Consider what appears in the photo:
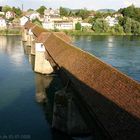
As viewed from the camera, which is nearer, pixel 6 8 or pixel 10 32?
pixel 10 32

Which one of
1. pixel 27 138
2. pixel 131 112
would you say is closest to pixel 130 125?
pixel 131 112

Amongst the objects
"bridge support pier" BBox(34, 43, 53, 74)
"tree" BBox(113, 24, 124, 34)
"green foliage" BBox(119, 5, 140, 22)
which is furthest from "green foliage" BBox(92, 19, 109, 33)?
"bridge support pier" BBox(34, 43, 53, 74)

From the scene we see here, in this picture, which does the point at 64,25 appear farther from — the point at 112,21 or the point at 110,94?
the point at 110,94

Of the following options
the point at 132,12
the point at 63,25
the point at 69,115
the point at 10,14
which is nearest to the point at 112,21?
the point at 132,12

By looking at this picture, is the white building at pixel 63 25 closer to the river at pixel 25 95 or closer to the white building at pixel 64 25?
the white building at pixel 64 25

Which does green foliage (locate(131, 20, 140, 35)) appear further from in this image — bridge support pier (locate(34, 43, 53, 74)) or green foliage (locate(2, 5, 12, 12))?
bridge support pier (locate(34, 43, 53, 74))

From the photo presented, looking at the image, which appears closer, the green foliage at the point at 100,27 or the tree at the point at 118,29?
the green foliage at the point at 100,27

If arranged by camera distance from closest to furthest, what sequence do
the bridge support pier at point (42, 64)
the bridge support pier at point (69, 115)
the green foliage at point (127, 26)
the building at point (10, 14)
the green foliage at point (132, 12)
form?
the bridge support pier at point (69, 115) → the bridge support pier at point (42, 64) → the green foliage at point (127, 26) → the green foliage at point (132, 12) → the building at point (10, 14)

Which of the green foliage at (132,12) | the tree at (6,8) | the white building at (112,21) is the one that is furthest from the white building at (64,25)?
the tree at (6,8)

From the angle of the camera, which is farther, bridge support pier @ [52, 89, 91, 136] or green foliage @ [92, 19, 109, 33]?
green foliage @ [92, 19, 109, 33]

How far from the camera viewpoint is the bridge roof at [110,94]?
11625 mm

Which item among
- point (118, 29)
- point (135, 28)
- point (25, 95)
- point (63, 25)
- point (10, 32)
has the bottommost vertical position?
point (25, 95)

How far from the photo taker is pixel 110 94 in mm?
13930

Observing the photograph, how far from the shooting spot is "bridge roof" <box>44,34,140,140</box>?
38.1 feet
